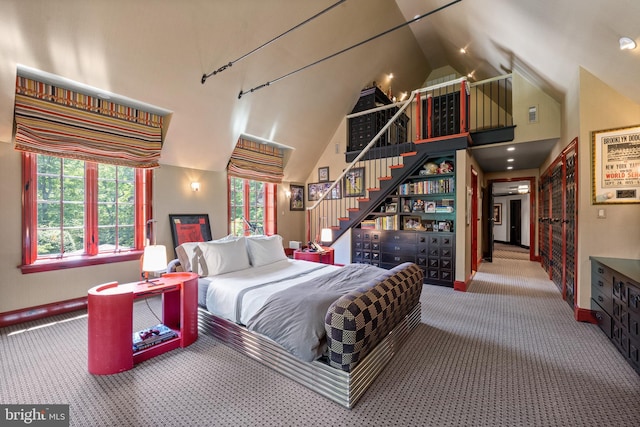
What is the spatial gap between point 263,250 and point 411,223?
9.72 ft

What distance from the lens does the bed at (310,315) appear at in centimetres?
189

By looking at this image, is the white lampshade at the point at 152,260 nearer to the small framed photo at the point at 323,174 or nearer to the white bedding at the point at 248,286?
the white bedding at the point at 248,286

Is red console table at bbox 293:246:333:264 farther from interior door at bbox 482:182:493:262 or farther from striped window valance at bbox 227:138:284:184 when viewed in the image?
interior door at bbox 482:182:493:262

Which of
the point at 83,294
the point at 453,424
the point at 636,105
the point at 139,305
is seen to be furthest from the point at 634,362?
the point at 83,294

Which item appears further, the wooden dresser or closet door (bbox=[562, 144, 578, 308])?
closet door (bbox=[562, 144, 578, 308])

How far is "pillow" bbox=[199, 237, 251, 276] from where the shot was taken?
10.5ft

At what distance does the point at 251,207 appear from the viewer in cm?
628

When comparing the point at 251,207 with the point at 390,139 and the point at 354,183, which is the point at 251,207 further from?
the point at 390,139

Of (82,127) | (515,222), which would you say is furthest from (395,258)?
(515,222)

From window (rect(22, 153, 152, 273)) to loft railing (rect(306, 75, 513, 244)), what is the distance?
10.6 feet

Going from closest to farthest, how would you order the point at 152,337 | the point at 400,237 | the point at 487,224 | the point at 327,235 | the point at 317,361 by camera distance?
1. the point at 317,361
2. the point at 152,337
3. the point at 400,237
4. the point at 327,235
5. the point at 487,224

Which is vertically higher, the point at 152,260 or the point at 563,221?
the point at 563,221

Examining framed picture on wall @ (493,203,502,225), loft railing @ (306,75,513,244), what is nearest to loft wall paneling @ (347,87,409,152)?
loft railing @ (306,75,513,244)

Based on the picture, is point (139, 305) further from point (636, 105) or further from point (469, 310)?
point (636, 105)
